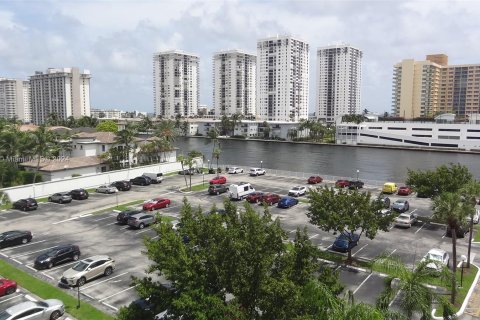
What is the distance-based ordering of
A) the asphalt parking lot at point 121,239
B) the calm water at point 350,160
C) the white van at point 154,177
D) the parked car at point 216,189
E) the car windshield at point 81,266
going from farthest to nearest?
the calm water at point 350,160
the white van at point 154,177
the parked car at point 216,189
the car windshield at point 81,266
the asphalt parking lot at point 121,239

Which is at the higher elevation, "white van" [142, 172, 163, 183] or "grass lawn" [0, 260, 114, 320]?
"white van" [142, 172, 163, 183]

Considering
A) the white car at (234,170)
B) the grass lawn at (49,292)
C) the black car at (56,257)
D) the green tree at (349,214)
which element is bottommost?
the grass lawn at (49,292)

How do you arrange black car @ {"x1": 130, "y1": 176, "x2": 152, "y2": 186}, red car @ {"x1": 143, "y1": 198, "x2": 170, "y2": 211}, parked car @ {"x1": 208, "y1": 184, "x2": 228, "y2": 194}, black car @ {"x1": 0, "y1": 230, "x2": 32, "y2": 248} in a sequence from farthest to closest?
→ black car @ {"x1": 130, "y1": 176, "x2": 152, "y2": 186} < parked car @ {"x1": 208, "y1": 184, "x2": 228, "y2": 194} < red car @ {"x1": 143, "y1": 198, "x2": 170, "y2": 211} < black car @ {"x1": 0, "y1": 230, "x2": 32, "y2": 248}

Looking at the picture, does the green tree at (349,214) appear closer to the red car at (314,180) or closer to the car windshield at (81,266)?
the car windshield at (81,266)

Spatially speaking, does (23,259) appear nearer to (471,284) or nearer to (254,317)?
(254,317)

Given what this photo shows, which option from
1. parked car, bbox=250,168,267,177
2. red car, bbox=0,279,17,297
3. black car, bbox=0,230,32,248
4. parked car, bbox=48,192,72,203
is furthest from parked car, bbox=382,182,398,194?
red car, bbox=0,279,17,297

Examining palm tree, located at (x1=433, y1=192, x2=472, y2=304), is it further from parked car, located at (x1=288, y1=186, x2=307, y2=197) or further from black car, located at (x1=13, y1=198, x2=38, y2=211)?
black car, located at (x1=13, y1=198, x2=38, y2=211)

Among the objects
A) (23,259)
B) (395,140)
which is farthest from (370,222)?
(395,140)

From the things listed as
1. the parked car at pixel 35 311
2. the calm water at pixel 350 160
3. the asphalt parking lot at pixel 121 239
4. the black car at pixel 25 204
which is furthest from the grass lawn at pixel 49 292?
the calm water at pixel 350 160
